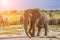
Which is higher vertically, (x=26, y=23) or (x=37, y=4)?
(x=37, y=4)

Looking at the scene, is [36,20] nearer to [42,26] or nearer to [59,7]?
[42,26]

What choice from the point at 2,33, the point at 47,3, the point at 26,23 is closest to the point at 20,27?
the point at 26,23

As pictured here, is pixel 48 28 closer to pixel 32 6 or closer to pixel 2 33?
pixel 32 6

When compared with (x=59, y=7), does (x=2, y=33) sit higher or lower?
lower

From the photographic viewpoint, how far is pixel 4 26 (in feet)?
6.29

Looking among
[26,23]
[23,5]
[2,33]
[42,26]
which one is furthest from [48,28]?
[2,33]

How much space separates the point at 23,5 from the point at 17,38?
35 centimetres

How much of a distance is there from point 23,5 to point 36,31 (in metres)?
0.30

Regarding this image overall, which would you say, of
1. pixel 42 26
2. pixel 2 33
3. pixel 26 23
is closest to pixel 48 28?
pixel 42 26

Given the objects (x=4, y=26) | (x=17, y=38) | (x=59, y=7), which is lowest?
(x=17, y=38)

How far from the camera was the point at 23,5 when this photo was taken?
192cm

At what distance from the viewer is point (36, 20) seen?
6.31ft

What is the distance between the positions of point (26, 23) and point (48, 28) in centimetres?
24

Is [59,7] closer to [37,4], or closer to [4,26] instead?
[37,4]
